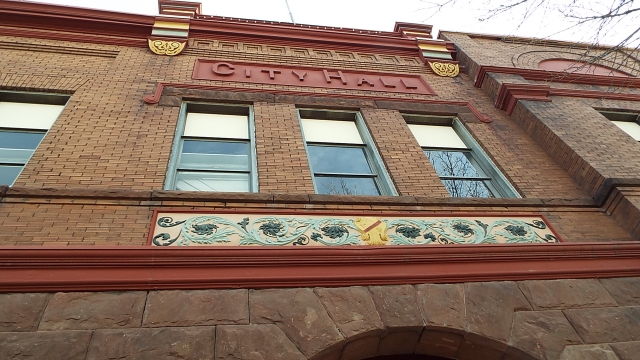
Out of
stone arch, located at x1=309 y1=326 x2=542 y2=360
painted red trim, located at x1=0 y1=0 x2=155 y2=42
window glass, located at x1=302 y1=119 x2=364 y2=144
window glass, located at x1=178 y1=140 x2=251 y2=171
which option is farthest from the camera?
painted red trim, located at x1=0 y1=0 x2=155 y2=42

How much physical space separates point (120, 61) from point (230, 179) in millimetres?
3552

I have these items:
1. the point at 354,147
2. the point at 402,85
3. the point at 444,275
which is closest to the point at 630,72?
the point at 402,85

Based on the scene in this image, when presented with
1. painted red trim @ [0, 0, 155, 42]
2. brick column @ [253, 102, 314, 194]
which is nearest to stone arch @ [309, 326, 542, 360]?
brick column @ [253, 102, 314, 194]

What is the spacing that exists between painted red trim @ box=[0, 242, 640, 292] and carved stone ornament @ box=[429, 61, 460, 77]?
5366 mm

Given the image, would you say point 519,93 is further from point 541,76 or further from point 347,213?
point 347,213

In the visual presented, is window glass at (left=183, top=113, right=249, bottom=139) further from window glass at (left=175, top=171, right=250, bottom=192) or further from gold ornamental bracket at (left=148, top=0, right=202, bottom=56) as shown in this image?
gold ornamental bracket at (left=148, top=0, right=202, bottom=56)

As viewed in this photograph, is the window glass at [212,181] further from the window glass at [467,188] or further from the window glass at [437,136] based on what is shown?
the window glass at [437,136]

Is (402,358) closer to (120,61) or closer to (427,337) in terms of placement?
(427,337)

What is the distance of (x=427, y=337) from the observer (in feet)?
13.8

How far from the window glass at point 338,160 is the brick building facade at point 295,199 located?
0.03 m

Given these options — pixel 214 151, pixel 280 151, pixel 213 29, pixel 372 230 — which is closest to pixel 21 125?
pixel 214 151

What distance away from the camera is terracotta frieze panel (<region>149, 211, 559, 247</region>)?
4727 millimetres

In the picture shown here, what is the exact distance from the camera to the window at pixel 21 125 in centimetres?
576

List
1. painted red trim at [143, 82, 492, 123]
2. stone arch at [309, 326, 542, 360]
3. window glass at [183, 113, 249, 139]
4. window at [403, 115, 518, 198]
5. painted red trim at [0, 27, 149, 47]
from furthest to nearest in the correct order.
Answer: painted red trim at [0, 27, 149, 47], painted red trim at [143, 82, 492, 123], window glass at [183, 113, 249, 139], window at [403, 115, 518, 198], stone arch at [309, 326, 542, 360]
